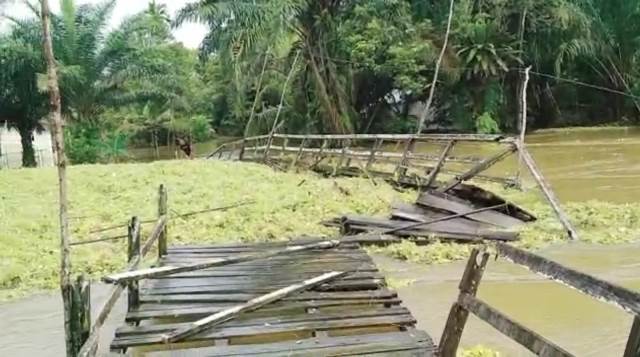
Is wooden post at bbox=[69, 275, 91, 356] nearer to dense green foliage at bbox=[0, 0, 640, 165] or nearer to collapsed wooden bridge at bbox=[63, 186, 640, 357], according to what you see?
collapsed wooden bridge at bbox=[63, 186, 640, 357]

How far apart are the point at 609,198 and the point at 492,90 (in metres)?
17.0

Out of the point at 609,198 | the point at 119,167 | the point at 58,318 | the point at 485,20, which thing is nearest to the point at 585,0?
the point at 485,20

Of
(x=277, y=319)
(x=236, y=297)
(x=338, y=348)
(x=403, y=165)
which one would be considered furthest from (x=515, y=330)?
(x=403, y=165)

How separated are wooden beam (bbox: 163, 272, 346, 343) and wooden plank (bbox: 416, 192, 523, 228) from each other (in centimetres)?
409

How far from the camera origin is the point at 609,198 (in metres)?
12.1

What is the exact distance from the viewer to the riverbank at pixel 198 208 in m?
8.43

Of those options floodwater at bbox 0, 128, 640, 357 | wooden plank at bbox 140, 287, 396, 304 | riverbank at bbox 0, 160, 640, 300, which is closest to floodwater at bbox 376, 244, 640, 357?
floodwater at bbox 0, 128, 640, 357

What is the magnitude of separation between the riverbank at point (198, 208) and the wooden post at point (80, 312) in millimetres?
4514

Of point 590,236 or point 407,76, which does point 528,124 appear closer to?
point 407,76

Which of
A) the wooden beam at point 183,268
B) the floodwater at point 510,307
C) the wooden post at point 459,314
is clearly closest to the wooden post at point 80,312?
the wooden beam at point 183,268

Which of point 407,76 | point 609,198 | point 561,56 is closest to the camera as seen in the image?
point 609,198

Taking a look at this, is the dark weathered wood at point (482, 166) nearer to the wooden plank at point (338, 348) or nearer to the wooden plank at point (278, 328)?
the wooden plank at point (278, 328)

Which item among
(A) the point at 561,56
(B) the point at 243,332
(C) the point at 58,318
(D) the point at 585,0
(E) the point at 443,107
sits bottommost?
(C) the point at 58,318

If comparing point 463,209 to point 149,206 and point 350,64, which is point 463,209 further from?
point 350,64
